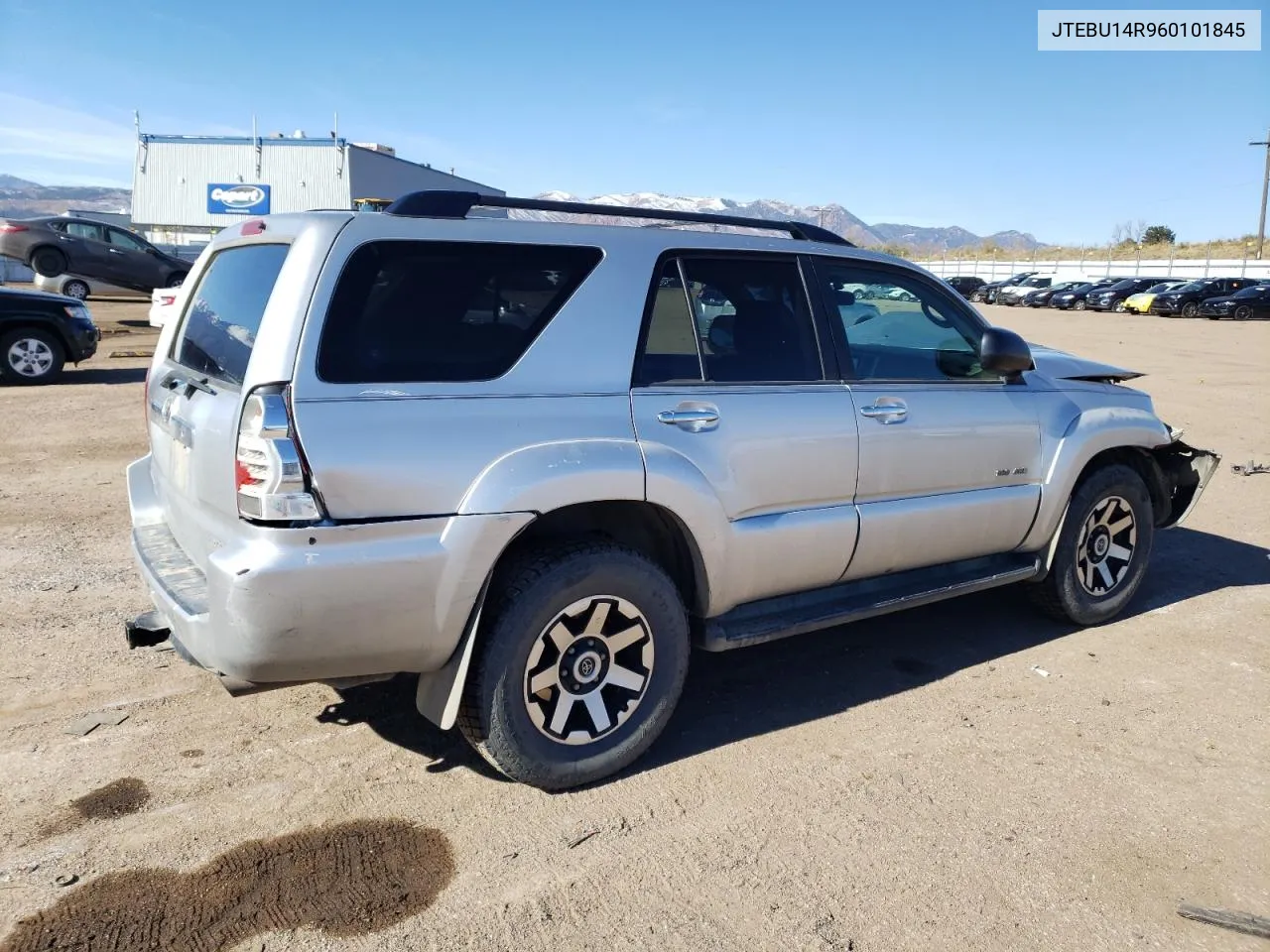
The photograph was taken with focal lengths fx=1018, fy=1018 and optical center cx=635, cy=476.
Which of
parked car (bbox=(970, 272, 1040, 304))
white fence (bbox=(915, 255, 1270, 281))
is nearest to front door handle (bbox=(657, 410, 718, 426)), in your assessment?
parked car (bbox=(970, 272, 1040, 304))

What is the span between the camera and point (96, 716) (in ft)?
12.7

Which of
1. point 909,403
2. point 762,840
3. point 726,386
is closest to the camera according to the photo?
point 762,840

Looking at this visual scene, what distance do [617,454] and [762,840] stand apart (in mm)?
1316

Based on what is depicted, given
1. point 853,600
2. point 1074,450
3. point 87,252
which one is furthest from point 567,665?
point 87,252

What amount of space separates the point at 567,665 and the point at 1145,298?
42.4m

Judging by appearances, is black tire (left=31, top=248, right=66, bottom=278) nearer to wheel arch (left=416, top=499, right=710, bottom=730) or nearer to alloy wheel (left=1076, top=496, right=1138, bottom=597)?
wheel arch (left=416, top=499, right=710, bottom=730)

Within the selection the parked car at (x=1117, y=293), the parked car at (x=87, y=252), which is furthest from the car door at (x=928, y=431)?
the parked car at (x=1117, y=293)

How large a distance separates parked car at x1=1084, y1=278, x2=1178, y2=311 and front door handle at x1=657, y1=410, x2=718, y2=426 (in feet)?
145

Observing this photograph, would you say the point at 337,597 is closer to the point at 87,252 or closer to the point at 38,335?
the point at 38,335

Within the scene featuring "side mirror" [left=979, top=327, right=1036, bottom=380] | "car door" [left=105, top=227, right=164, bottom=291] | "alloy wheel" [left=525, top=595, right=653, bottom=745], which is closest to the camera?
"alloy wheel" [left=525, top=595, right=653, bottom=745]

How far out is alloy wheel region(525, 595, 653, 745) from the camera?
3.35 metres

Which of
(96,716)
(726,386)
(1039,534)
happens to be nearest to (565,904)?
(726,386)

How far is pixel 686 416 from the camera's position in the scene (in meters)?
3.59

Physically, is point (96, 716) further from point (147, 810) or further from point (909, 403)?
point (909, 403)
